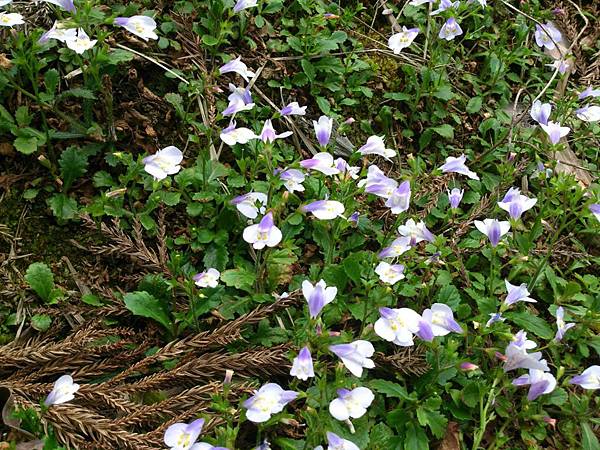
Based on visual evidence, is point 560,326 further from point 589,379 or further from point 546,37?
point 546,37

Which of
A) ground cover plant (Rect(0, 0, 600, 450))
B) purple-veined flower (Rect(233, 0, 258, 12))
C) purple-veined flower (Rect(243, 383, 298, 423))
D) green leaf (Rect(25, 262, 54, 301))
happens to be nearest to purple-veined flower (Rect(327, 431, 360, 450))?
ground cover plant (Rect(0, 0, 600, 450))

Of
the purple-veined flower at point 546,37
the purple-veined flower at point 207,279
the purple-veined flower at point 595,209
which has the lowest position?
the purple-veined flower at point 207,279

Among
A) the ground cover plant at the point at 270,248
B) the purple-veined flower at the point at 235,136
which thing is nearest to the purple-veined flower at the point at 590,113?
the ground cover plant at the point at 270,248

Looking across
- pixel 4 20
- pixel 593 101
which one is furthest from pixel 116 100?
pixel 593 101

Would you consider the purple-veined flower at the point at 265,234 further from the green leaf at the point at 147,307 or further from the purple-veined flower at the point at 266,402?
the purple-veined flower at the point at 266,402

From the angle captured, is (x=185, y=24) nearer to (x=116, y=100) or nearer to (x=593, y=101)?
(x=116, y=100)

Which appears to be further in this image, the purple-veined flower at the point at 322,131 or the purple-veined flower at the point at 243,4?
the purple-veined flower at the point at 243,4

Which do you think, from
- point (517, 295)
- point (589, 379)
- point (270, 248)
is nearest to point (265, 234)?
point (270, 248)
